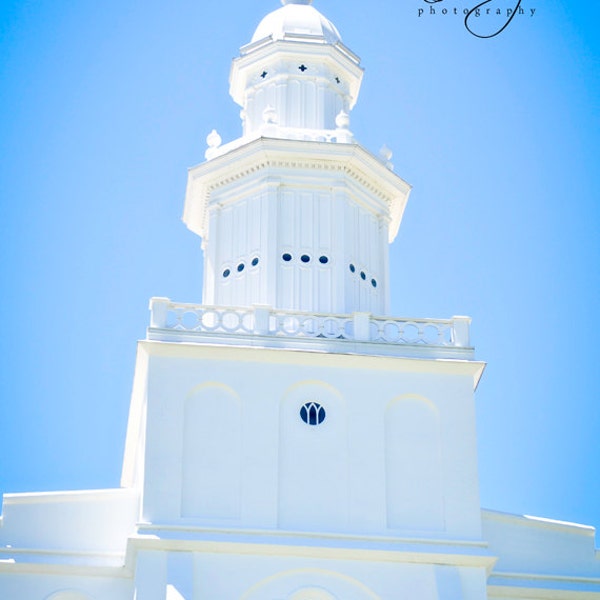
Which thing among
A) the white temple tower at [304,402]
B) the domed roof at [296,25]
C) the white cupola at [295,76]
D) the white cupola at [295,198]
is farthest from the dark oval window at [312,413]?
the domed roof at [296,25]

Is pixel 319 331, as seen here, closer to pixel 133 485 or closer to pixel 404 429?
pixel 404 429

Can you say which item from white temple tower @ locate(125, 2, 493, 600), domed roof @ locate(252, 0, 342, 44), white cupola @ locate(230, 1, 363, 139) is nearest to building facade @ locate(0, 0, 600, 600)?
white temple tower @ locate(125, 2, 493, 600)

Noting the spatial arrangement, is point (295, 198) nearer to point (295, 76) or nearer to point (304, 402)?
point (295, 76)

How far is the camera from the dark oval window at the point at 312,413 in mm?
39094

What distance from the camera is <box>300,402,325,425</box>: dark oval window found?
39094 millimetres

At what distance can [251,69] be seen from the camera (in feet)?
148

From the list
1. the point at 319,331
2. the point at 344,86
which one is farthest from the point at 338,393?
the point at 344,86

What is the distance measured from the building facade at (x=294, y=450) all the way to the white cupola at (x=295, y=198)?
56mm

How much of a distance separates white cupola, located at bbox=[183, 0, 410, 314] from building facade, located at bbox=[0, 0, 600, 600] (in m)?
0.06

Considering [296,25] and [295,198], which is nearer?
[295,198]

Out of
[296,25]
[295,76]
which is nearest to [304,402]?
[295,76]

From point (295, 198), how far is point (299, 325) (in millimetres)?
3694

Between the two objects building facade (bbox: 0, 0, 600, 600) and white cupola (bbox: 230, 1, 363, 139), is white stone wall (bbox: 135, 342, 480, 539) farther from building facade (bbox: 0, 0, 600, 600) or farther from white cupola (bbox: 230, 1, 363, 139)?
white cupola (bbox: 230, 1, 363, 139)

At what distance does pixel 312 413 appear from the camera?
129 ft
